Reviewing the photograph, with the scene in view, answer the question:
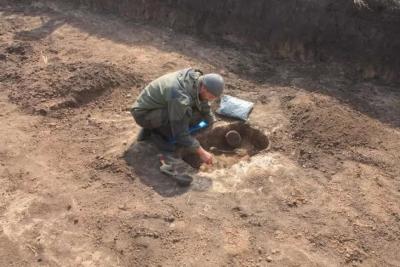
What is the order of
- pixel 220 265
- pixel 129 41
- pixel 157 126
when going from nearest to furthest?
pixel 220 265, pixel 157 126, pixel 129 41

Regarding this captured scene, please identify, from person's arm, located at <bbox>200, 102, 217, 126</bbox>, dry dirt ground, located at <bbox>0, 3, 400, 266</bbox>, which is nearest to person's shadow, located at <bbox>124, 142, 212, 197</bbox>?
dry dirt ground, located at <bbox>0, 3, 400, 266</bbox>

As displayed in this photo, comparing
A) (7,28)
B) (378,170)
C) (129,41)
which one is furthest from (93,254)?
(7,28)

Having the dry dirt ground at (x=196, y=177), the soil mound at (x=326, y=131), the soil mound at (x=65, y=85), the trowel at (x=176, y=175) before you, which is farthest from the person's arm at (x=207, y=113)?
the soil mound at (x=65, y=85)

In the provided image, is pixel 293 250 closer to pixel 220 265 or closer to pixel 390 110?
pixel 220 265

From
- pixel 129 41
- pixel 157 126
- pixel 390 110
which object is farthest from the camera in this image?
pixel 129 41

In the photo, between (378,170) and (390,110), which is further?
(390,110)

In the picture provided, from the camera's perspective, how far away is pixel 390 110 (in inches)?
270

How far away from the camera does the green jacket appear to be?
531 cm

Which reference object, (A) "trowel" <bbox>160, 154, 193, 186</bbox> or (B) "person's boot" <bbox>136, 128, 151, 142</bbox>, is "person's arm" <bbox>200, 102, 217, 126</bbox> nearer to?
(B) "person's boot" <bbox>136, 128, 151, 142</bbox>

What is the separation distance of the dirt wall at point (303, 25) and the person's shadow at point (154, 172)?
3.41 metres

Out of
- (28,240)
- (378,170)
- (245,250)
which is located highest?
(378,170)

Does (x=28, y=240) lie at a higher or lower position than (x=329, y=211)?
lower

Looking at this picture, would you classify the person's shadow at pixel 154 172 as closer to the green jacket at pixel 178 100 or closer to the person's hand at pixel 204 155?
the person's hand at pixel 204 155

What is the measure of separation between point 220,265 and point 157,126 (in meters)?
1.97
